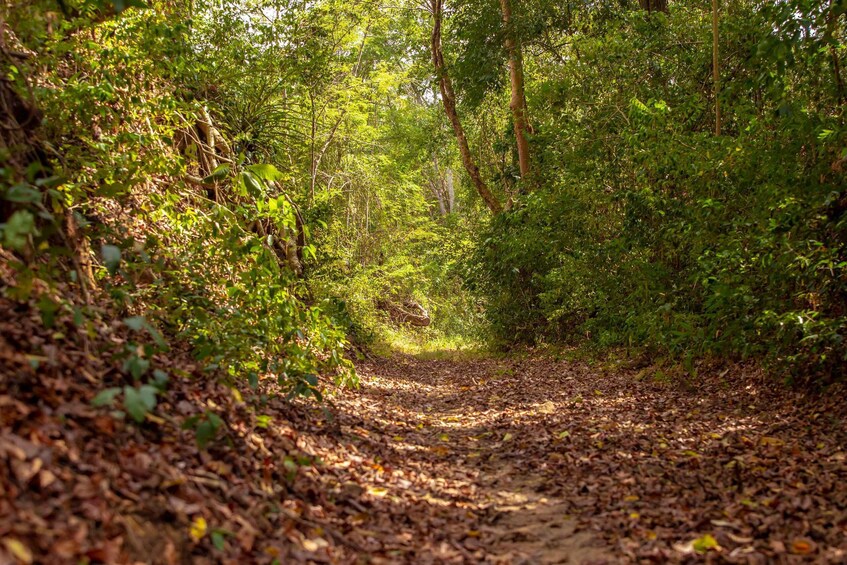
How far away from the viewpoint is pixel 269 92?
1085cm

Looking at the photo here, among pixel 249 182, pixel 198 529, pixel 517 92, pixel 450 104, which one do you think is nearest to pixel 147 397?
pixel 198 529

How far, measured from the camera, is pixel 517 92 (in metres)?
14.7

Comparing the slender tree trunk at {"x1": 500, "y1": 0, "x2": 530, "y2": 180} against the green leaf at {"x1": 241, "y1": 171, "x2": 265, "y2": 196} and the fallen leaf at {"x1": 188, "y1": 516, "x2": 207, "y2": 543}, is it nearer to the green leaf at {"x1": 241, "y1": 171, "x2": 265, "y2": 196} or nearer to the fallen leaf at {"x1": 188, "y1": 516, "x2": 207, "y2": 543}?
the green leaf at {"x1": 241, "y1": 171, "x2": 265, "y2": 196}

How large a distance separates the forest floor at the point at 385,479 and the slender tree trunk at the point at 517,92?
31.1 ft

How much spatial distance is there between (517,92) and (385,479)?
12175 mm

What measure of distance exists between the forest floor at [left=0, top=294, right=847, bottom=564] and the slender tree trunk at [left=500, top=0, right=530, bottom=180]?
31.1ft

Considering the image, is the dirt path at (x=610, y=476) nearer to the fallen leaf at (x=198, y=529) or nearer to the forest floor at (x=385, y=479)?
the forest floor at (x=385, y=479)

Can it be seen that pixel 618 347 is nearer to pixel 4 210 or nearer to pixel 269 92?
pixel 269 92

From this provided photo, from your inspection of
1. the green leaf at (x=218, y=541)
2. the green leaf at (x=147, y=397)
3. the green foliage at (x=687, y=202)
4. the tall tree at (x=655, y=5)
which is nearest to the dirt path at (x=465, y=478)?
the green leaf at (x=218, y=541)

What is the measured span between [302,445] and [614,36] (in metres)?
9.57

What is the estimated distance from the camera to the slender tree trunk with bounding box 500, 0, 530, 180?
47.3ft

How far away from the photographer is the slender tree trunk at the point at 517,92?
14.4 m

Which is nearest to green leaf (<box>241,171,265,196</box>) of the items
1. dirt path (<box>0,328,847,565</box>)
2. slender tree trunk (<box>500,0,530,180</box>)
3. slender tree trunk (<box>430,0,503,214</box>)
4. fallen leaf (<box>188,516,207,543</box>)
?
dirt path (<box>0,328,847,565</box>)

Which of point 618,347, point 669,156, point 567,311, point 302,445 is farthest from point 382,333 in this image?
point 302,445
